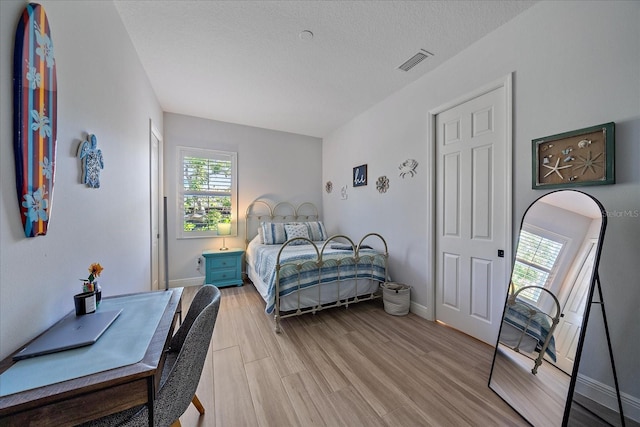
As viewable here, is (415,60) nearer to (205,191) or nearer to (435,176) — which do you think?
(435,176)

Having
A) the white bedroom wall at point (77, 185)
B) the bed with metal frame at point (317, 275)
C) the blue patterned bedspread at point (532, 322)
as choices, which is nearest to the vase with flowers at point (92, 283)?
the white bedroom wall at point (77, 185)

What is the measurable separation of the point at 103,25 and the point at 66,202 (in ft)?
4.35

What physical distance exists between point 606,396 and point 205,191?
4857mm

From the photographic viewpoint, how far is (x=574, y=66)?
5.43ft

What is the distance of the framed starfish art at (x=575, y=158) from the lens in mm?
1484

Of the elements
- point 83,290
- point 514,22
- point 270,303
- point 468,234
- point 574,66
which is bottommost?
point 270,303

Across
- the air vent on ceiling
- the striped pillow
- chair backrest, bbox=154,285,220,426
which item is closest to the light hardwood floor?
chair backrest, bbox=154,285,220,426

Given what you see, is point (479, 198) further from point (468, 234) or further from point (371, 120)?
point (371, 120)

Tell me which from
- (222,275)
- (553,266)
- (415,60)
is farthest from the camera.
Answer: (222,275)

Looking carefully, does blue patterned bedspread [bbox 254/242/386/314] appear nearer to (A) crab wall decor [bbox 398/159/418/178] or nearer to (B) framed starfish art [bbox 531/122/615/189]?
(A) crab wall decor [bbox 398/159/418/178]

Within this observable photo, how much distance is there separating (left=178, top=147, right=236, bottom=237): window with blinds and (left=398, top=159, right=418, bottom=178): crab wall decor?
289 centimetres

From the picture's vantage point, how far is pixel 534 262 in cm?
171

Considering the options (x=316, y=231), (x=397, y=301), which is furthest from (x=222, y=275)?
(x=397, y=301)

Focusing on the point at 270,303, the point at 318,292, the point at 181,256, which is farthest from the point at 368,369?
the point at 181,256
